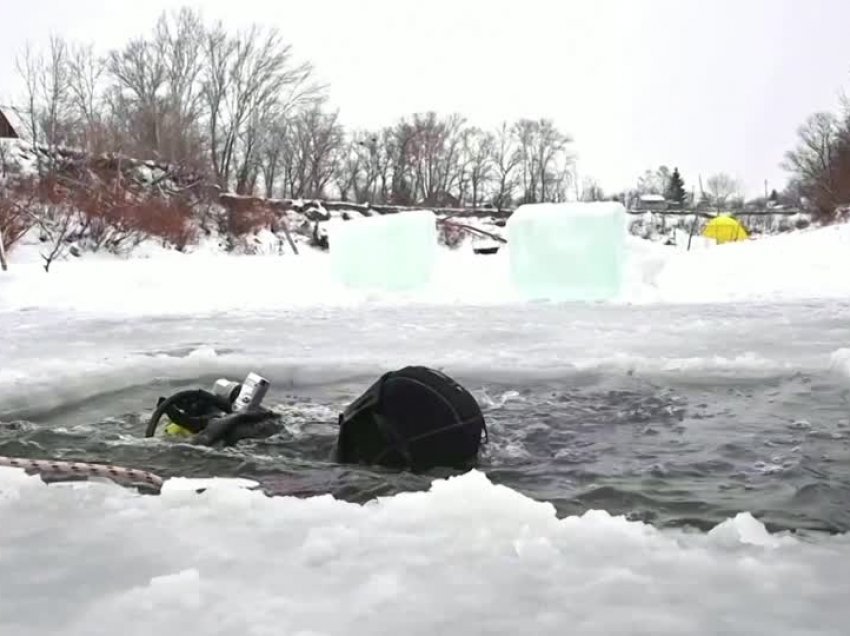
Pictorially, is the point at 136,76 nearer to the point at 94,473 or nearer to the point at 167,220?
the point at 167,220

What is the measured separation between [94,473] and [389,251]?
9.78 m

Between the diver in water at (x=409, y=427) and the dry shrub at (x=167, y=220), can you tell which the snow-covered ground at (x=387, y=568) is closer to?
the diver in water at (x=409, y=427)

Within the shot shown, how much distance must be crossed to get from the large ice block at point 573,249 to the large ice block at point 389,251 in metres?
1.56

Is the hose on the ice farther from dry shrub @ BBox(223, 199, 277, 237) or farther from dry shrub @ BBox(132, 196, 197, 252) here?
dry shrub @ BBox(223, 199, 277, 237)

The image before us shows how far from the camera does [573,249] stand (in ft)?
35.8

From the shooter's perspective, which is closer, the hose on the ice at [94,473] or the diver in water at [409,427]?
the hose on the ice at [94,473]

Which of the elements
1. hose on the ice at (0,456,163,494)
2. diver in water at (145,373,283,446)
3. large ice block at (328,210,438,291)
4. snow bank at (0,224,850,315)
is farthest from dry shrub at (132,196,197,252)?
hose on the ice at (0,456,163,494)

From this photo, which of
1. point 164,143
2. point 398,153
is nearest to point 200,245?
point 164,143

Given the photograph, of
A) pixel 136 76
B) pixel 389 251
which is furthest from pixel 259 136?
pixel 389 251

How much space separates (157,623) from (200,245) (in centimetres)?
2308

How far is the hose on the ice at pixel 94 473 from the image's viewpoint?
2.49m

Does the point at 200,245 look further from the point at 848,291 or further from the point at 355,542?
the point at 355,542

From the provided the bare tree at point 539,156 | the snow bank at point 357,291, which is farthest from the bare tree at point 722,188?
the snow bank at point 357,291

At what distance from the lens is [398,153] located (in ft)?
172
